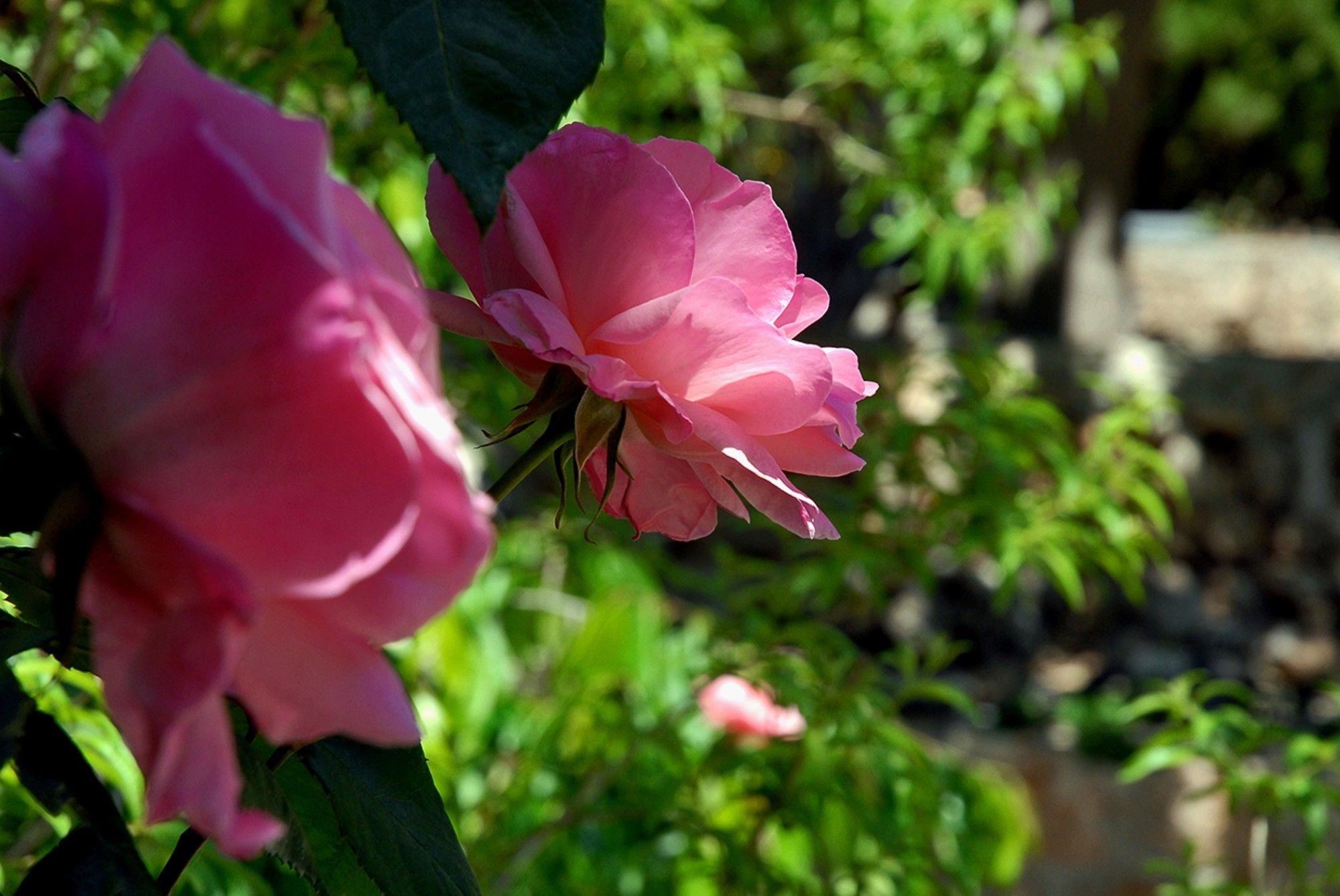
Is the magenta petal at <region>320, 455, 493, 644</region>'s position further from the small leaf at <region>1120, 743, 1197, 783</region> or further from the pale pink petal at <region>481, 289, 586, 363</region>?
the small leaf at <region>1120, 743, 1197, 783</region>

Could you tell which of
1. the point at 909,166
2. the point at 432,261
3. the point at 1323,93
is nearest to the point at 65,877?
the point at 432,261

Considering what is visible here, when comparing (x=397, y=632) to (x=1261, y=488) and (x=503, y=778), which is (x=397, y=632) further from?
(x=1261, y=488)

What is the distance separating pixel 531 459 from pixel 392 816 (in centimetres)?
9

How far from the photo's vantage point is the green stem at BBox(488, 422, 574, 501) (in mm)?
282

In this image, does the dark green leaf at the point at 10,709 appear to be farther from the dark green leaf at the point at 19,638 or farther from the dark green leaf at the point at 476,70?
the dark green leaf at the point at 476,70

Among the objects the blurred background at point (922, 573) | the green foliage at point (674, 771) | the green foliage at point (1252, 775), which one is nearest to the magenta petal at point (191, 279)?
the blurred background at point (922, 573)

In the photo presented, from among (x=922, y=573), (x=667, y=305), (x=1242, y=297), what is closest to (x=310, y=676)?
(x=667, y=305)

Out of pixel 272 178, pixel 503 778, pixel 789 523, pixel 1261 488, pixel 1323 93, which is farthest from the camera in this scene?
pixel 1323 93

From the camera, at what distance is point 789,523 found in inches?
11.5

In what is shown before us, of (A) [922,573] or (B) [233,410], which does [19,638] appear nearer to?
(B) [233,410]

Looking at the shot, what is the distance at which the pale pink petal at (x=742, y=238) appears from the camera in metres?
0.30

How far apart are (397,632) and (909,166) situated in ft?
5.40

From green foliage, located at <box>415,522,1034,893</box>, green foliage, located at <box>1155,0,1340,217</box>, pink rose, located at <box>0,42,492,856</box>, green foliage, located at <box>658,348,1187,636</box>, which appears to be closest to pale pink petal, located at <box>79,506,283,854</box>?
pink rose, located at <box>0,42,492,856</box>

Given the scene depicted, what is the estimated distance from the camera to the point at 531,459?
30cm
